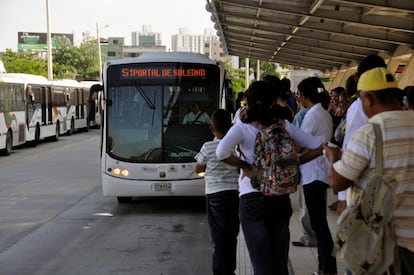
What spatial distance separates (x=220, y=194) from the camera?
5883 mm

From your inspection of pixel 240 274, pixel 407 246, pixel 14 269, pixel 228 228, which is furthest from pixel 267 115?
pixel 14 269

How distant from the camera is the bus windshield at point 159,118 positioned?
11398 mm

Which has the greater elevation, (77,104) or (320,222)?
(320,222)

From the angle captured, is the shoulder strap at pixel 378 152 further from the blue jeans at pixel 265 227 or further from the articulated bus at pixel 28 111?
the articulated bus at pixel 28 111

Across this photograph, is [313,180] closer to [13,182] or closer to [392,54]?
[13,182]

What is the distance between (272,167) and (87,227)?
6082 millimetres

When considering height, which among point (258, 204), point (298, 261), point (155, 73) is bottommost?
point (298, 261)

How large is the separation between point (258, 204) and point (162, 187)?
6446 millimetres

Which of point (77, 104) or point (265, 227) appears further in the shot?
point (77, 104)

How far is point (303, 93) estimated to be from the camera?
21.4ft

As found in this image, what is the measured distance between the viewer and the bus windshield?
11.4 metres

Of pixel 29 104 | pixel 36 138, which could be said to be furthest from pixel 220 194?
pixel 36 138

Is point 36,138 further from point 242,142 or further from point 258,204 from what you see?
point 258,204

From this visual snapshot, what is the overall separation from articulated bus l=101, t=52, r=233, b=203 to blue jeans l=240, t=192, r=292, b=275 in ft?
20.2
